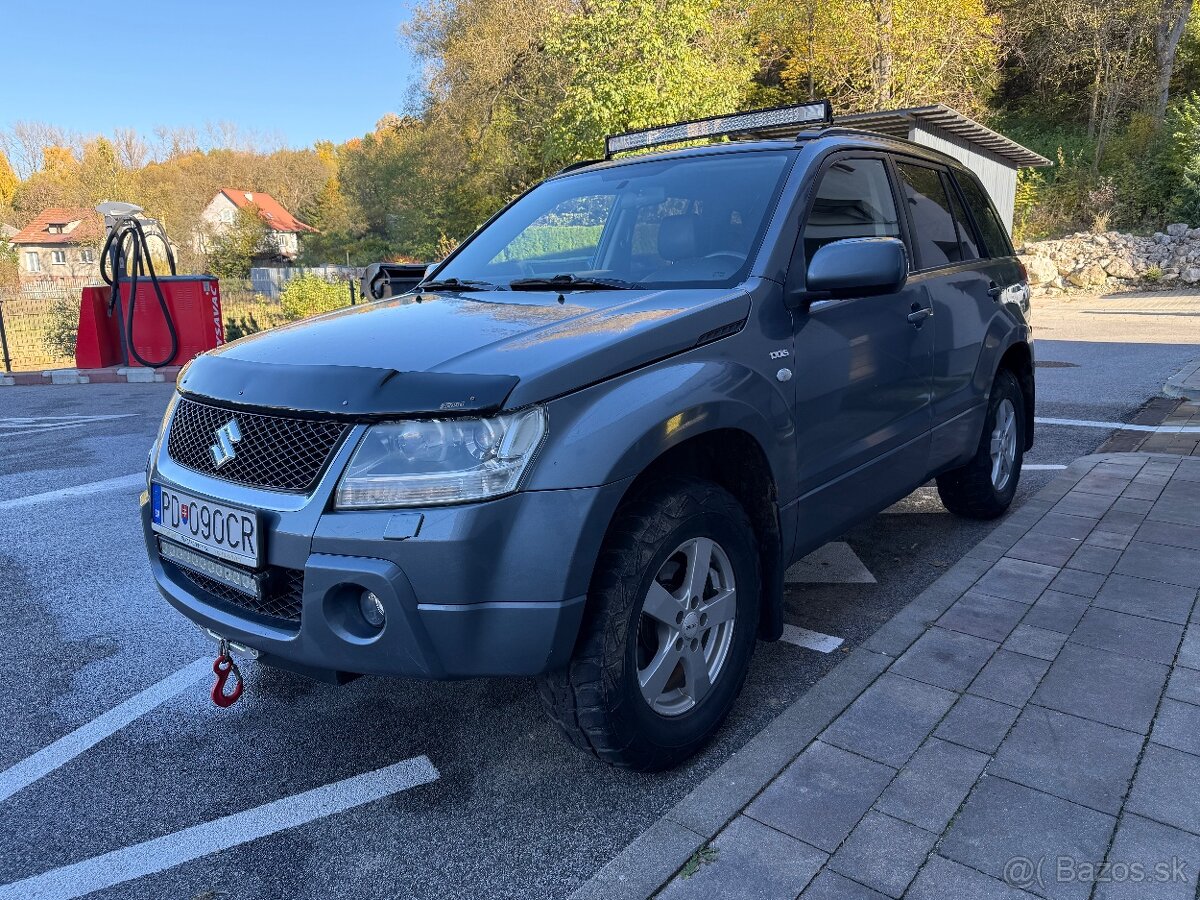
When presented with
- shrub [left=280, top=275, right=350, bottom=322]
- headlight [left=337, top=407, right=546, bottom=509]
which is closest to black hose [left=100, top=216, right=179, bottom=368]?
Result: shrub [left=280, top=275, right=350, bottom=322]

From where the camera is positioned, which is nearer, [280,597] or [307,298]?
[280,597]

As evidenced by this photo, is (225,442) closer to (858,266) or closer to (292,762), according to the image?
(292,762)

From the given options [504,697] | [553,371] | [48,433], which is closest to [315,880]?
[504,697]

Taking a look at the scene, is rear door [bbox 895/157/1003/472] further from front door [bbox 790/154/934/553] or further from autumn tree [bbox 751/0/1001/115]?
autumn tree [bbox 751/0/1001/115]

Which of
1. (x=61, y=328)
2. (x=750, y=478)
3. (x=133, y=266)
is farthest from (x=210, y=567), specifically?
(x=61, y=328)

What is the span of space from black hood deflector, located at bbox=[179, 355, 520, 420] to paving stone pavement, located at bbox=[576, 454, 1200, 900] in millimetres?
1203

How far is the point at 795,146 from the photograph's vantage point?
10.4 feet

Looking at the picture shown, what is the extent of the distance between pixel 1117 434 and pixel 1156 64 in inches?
1174

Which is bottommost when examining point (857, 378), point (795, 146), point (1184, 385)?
point (1184, 385)

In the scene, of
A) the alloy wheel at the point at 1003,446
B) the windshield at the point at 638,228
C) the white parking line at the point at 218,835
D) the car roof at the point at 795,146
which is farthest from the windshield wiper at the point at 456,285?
the alloy wheel at the point at 1003,446

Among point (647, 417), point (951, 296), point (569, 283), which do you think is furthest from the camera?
point (951, 296)

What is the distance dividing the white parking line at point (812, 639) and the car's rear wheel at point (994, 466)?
1.45 m

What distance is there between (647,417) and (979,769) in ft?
4.57

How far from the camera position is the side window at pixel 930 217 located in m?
3.70
